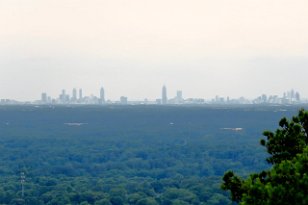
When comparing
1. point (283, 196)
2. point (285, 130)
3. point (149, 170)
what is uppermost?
point (285, 130)

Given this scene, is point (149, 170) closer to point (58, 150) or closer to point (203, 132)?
point (58, 150)

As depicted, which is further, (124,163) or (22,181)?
(124,163)

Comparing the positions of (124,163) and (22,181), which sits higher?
(22,181)

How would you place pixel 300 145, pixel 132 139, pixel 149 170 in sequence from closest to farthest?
pixel 300 145
pixel 149 170
pixel 132 139

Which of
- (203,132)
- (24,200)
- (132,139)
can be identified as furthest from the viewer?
(203,132)

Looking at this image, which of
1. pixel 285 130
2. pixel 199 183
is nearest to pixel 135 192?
pixel 199 183

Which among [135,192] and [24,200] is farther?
[135,192]

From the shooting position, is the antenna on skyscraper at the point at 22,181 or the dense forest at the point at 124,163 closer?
the dense forest at the point at 124,163

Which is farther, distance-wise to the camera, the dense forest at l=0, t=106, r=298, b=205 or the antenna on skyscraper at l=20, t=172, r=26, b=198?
the antenna on skyscraper at l=20, t=172, r=26, b=198
